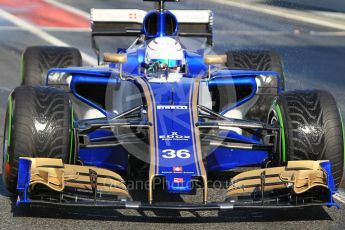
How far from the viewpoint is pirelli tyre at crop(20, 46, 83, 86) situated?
10.0m

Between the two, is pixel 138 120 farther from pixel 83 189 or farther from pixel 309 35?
pixel 309 35

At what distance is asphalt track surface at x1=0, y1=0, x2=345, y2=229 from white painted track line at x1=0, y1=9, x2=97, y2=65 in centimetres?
16

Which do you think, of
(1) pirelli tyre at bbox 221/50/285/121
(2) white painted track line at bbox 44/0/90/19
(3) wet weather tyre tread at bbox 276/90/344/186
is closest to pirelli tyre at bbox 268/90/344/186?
(3) wet weather tyre tread at bbox 276/90/344/186

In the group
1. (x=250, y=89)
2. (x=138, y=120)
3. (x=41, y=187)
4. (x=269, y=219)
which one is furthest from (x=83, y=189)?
(x=250, y=89)

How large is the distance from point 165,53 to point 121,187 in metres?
2.06

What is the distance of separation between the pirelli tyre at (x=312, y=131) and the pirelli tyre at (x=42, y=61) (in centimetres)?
333

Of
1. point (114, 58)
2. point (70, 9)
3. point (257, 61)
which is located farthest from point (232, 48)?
point (114, 58)

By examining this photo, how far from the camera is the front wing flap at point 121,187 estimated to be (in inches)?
265

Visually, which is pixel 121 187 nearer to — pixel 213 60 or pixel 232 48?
pixel 213 60

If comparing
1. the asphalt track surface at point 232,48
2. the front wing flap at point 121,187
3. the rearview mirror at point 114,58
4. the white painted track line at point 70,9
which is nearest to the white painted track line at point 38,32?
the asphalt track surface at point 232,48

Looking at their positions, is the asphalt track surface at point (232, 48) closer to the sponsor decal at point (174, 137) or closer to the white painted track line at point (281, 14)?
the white painted track line at point (281, 14)

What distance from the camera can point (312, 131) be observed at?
7398 mm

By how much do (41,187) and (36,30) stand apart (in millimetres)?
11432

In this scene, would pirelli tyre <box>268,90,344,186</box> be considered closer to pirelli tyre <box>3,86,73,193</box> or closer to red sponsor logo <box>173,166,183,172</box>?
red sponsor logo <box>173,166,183,172</box>
